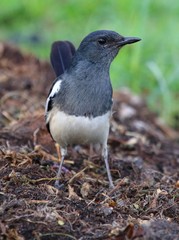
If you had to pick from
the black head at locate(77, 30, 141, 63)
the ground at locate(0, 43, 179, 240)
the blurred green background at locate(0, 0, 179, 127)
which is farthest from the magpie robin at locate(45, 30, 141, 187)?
the blurred green background at locate(0, 0, 179, 127)

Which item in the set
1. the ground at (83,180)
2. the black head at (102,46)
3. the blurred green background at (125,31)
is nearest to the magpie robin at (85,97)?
the black head at (102,46)

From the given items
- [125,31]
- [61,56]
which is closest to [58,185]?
[61,56]

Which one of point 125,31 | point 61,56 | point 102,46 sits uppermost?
point 102,46

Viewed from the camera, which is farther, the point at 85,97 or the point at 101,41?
the point at 101,41

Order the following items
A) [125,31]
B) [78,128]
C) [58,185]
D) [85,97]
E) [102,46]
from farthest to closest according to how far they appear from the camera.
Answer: [125,31] → [102,46] → [85,97] → [78,128] → [58,185]

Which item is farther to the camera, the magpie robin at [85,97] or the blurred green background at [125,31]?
the blurred green background at [125,31]

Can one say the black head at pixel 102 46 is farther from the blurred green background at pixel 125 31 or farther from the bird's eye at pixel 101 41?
the blurred green background at pixel 125 31

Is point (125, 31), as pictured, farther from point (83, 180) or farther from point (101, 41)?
point (83, 180)
